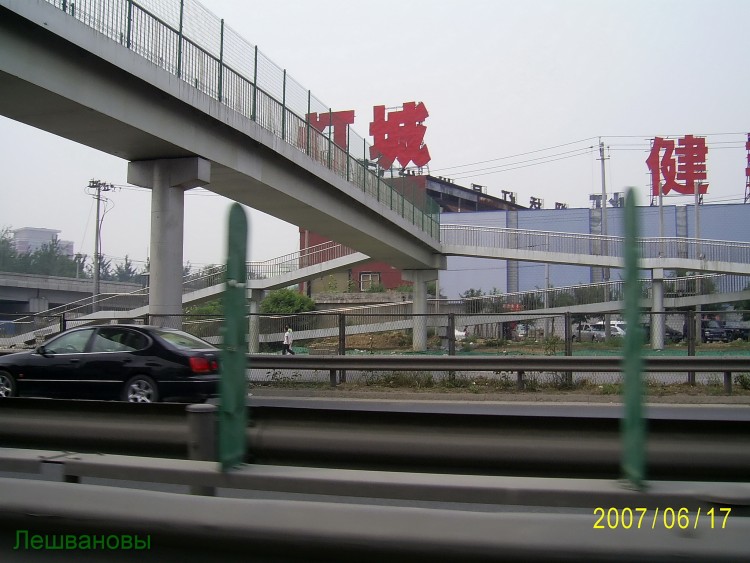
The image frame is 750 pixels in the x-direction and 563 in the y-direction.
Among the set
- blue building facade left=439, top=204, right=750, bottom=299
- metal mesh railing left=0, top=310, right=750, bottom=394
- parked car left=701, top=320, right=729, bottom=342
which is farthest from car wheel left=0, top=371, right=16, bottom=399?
blue building facade left=439, top=204, right=750, bottom=299

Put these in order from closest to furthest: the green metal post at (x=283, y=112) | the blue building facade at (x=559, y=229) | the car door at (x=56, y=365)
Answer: the car door at (x=56, y=365) < the green metal post at (x=283, y=112) < the blue building facade at (x=559, y=229)

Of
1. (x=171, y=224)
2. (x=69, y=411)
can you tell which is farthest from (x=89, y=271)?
(x=69, y=411)

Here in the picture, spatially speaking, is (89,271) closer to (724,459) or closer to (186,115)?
(186,115)

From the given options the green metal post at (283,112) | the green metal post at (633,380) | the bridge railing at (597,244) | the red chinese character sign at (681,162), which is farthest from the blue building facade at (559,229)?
the green metal post at (633,380)

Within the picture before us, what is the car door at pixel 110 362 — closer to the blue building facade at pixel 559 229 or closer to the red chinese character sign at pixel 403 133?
the red chinese character sign at pixel 403 133

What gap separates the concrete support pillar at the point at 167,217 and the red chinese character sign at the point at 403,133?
91.4 ft

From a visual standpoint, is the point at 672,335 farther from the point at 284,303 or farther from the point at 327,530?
the point at 284,303

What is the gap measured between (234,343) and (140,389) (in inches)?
308

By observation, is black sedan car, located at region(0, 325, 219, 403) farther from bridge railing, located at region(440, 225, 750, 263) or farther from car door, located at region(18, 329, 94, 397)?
bridge railing, located at region(440, 225, 750, 263)

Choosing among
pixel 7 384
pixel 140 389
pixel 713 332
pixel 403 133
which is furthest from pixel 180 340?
pixel 403 133

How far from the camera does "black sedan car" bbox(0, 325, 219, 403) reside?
33.5ft

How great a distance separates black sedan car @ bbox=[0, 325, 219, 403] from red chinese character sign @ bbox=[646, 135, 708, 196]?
42.5m

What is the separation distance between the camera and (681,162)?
150ft

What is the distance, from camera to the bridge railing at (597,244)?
31.6 metres
